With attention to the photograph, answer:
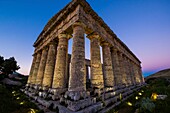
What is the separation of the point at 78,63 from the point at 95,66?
2.23 m

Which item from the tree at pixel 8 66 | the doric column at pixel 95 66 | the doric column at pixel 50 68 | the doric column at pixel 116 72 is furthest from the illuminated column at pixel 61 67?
the tree at pixel 8 66

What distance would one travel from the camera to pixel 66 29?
8102 millimetres

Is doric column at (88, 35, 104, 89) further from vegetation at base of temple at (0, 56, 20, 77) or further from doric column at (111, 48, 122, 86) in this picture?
vegetation at base of temple at (0, 56, 20, 77)

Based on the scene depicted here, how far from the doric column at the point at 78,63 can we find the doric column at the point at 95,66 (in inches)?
65.7

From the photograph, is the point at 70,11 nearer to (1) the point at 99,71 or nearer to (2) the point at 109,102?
(1) the point at 99,71

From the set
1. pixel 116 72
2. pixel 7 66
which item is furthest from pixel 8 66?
pixel 116 72

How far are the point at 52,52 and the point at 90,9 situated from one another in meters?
5.93

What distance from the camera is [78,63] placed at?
6.13 m

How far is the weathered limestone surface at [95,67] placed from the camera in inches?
289

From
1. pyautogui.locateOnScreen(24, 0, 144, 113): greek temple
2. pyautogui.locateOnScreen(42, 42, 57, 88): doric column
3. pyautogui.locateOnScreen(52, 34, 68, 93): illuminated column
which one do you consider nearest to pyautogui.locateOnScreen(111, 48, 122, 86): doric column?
pyautogui.locateOnScreen(24, 0, 144, 113): greek temple

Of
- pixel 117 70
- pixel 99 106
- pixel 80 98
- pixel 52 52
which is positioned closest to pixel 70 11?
pixel 52 52

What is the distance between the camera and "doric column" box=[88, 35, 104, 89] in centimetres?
734

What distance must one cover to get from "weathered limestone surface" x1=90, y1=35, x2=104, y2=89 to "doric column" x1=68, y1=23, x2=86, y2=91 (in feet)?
5.48

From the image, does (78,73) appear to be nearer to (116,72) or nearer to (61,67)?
(61,67)
